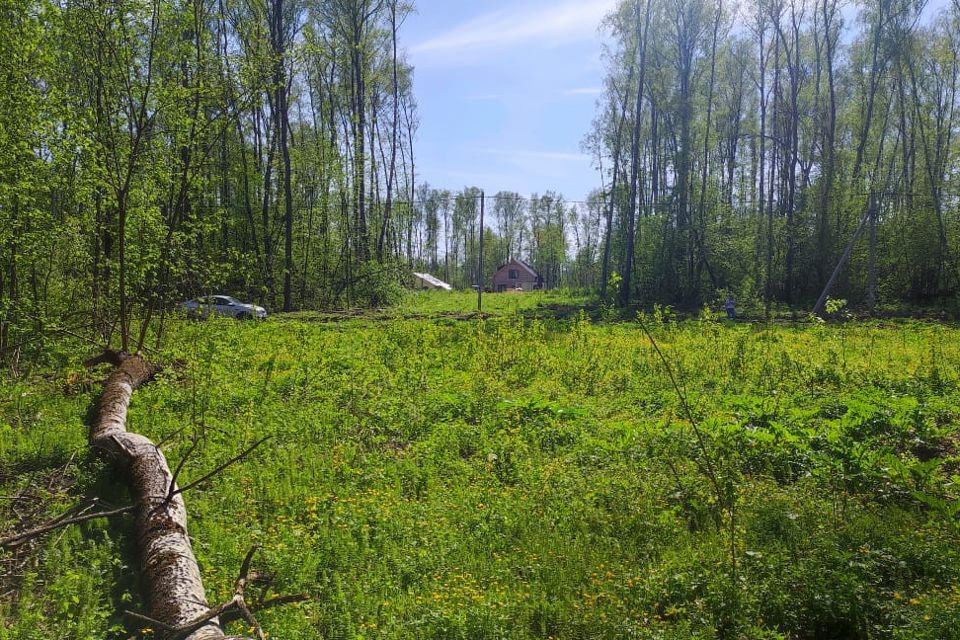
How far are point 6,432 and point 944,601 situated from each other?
357 inches

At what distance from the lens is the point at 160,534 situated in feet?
13.7

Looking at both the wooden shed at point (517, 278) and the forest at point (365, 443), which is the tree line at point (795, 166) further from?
the wooden shed at point (517, 278)

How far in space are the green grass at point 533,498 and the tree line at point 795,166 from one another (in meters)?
17.2

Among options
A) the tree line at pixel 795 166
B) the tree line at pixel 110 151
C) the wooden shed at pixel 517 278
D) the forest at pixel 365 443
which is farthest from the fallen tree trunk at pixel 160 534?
the wooden shed at pixel 517 278

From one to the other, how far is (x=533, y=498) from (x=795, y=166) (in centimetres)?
2962

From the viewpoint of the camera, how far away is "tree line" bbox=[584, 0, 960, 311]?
24.6 meters

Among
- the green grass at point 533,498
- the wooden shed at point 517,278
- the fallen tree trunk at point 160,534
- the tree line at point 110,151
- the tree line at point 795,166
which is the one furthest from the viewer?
the wooden shed at point 517,278

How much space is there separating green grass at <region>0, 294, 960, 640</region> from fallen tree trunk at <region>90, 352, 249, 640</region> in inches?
8.8

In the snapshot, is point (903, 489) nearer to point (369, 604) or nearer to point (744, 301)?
point (369, 604)

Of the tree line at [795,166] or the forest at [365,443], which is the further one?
the tree line at [795,166]

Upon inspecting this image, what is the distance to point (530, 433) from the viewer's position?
712cm

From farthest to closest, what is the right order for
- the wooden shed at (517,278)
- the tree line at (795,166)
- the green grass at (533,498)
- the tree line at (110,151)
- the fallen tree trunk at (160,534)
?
the wooden shed at (517,278), the tree line at (795,166), the tree line at (110,151), the green grass at (533,498), the fallen tree trunk at (160,534)

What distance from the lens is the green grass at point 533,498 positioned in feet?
11.9

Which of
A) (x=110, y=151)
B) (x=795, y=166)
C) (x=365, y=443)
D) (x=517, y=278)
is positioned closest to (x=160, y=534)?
(x=365, y=443)
